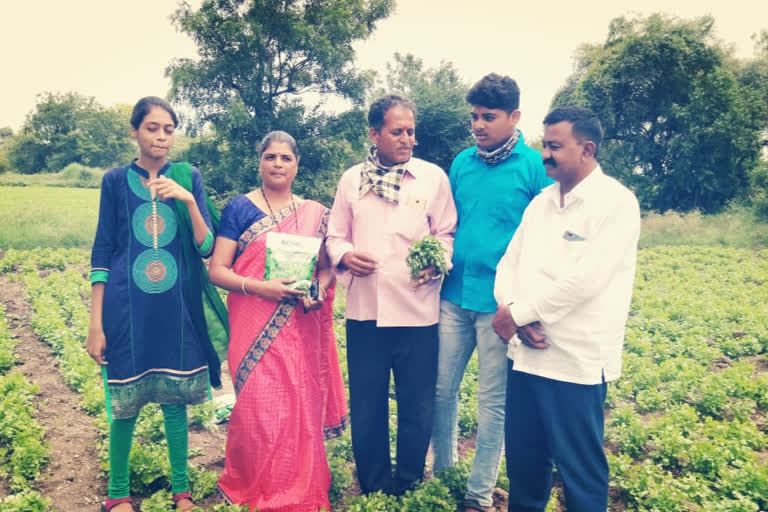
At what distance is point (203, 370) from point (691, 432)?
422 cm

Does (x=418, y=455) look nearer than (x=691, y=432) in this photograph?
Yes

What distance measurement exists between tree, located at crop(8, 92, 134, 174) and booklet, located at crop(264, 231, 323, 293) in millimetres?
24474

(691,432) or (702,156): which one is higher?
(702,156)

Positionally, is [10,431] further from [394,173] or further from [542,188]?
[542,188]

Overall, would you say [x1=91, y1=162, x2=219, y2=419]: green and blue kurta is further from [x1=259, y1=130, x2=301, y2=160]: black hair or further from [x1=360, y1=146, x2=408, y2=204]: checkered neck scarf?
[x1=360, y1=146, x2=408, y2=204]: checkered neck scarf

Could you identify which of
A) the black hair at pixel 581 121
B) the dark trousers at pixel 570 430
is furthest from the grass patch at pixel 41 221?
the black hair at pixel 581 121

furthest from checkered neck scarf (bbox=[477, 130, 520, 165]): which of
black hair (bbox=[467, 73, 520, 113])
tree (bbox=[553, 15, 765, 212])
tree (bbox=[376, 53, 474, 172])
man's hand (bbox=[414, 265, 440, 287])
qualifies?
tree (bbox=[553, 15, 765, 212])

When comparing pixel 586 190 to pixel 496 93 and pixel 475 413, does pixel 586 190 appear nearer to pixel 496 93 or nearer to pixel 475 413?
pixel 496 93

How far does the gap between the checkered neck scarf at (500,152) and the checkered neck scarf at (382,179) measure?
0.45 meters

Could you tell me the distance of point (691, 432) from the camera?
4.89 metres

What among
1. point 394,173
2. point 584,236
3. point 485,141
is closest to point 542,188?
point 485,141

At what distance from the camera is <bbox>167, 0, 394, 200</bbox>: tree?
56.6 ft

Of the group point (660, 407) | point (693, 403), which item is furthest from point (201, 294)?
point (693, 403)

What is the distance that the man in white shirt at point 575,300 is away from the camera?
8.11 feet
